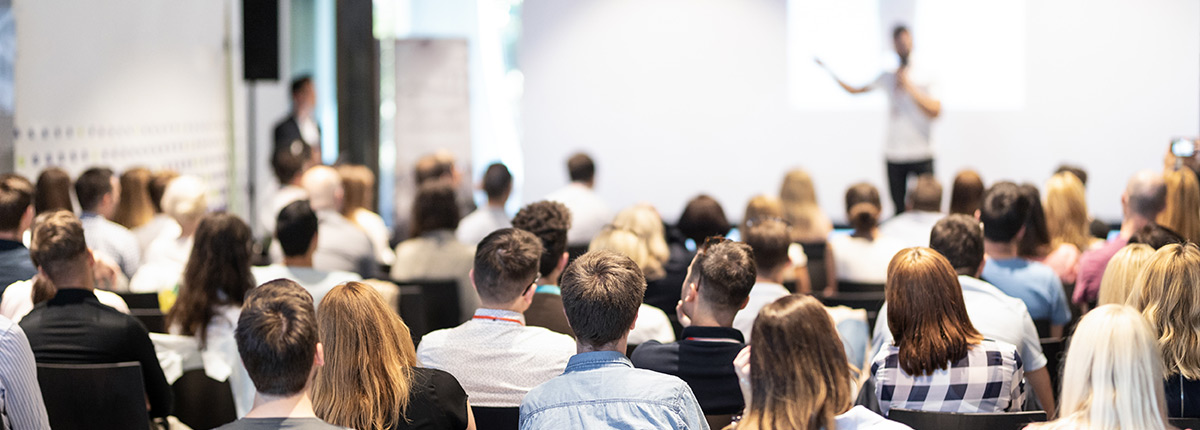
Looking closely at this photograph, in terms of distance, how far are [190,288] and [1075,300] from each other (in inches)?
130

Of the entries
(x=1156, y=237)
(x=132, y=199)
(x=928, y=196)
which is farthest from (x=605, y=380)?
(x=132, y=199)

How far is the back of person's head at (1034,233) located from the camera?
14.0 ft

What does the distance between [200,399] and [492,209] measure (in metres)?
2.55

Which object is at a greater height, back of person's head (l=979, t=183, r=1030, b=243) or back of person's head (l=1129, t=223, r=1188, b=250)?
back of person's head (l=979, t=183, r=1030, b=243)

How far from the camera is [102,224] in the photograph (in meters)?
4.62

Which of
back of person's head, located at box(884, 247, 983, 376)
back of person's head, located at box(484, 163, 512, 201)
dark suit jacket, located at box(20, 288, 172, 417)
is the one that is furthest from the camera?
back of person's head, located at box(484, 163, 512, 201)

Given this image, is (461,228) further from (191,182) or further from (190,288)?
(190,288)

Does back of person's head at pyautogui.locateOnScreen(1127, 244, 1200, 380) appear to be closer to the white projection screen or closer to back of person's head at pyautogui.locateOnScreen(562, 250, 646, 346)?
back of person's head at pyautogui.locateOnScreen(562, 250, 646, 346)

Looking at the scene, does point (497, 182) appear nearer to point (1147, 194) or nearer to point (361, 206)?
point (361, 206)

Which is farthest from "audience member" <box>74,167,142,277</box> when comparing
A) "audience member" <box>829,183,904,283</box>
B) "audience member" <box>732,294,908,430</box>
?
"audience member" <box>732,294,908,430</box>

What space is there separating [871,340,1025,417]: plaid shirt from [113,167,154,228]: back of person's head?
3.96 meters

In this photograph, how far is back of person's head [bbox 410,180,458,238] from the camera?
16.2ft

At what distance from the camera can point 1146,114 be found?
8.70 meters

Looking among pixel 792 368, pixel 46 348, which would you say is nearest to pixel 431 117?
pixel 46 348
